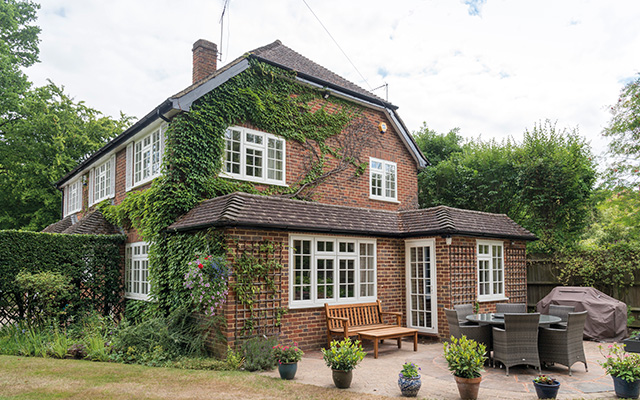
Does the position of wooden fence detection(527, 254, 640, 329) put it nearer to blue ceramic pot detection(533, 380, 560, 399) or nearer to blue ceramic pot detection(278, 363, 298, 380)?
blue ceramic pot detection(533, 380, 560, 399)

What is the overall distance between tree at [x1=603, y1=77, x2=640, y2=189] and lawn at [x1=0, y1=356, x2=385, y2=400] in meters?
14.6

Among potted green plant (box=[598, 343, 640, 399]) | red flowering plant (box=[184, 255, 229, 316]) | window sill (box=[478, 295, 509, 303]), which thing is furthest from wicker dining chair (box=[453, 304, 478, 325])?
red flowering plant (box=[184, 255, 229, 316])

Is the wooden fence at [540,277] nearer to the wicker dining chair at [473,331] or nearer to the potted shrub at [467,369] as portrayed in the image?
the wicker dining chair at [473,331]

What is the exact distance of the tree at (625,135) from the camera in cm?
1602

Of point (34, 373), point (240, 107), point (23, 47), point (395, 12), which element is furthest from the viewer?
point (23, 47)

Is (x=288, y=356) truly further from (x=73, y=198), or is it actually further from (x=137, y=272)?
(x=73, y=198)

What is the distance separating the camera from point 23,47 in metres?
22.6

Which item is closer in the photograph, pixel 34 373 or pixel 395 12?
pixel 34 373

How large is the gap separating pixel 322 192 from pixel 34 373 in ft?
26.4

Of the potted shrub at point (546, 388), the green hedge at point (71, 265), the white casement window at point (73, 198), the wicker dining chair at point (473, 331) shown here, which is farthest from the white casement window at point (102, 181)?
the potted shrub at point (546, 388)

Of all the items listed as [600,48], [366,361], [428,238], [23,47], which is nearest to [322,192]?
[428,238]

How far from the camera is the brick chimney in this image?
13469mm

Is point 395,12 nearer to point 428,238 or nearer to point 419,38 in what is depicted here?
point 419,38

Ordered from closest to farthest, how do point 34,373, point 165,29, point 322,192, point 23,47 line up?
point 34,373, point 165,29, point 322,192, point 23,47
